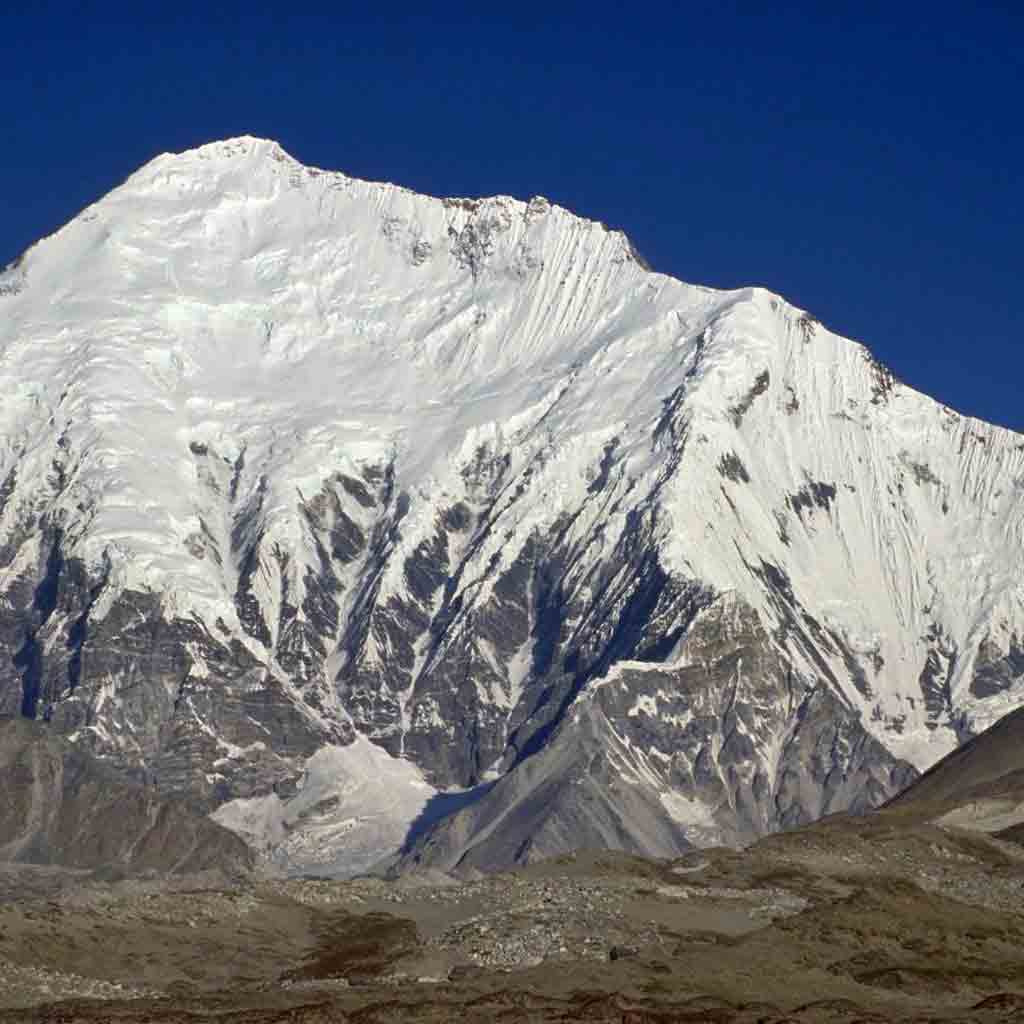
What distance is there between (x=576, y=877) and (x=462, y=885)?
25.1ft

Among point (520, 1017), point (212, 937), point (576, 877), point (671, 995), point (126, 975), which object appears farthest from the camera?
point (576, 877)

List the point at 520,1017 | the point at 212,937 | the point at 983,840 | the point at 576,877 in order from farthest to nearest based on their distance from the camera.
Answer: the point at 983,840 < the point at 576,877 < the point at 212,937 < the point at 520,1017

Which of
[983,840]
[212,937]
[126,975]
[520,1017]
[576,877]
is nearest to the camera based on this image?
[520,1017]

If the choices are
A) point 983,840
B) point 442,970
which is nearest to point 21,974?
point 442,970

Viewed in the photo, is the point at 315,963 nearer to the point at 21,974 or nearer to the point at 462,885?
the point at 21,974

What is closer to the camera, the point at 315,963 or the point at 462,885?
the point at 315,963

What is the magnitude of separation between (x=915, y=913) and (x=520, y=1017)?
3811 cm

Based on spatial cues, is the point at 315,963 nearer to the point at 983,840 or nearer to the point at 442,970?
the point at 442,970

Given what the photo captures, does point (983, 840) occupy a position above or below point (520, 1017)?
above

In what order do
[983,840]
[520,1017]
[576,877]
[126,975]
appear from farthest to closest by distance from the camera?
1. [983,840]
2. [576,877]
3. [126,975]
4. [520,1017]

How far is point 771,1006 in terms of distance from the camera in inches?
4742

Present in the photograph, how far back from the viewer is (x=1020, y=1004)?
12012cm

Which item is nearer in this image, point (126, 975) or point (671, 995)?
point (671, 995)

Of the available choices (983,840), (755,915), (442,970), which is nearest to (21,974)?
(442,970)
